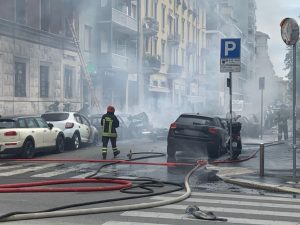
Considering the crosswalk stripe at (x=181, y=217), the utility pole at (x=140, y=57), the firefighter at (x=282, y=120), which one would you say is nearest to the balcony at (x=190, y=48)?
the utility pole at (x=140, y=57)

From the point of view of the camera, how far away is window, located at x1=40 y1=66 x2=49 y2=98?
25.0 m

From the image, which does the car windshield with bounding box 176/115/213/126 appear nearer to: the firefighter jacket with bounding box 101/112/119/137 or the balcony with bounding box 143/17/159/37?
the firefighter jacket with bounding box 101/112/119/137

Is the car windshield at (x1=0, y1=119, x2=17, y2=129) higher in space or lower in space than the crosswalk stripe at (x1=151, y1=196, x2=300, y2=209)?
higher

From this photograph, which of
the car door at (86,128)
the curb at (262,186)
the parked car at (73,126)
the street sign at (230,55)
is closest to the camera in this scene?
the curb at (262,186)

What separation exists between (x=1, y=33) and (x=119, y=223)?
17.3m

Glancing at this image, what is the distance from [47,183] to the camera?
8469 mm

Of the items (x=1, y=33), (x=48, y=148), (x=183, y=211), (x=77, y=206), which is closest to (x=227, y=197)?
(x=183, y=211)

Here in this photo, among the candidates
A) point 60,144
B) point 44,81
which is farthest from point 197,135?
point 44,81

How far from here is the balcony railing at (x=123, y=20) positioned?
30.6 meters

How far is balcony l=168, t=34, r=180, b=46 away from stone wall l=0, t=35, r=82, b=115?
1678 cm

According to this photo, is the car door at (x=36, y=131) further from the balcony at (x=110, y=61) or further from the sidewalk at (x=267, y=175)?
the balcony at (x=110, y=61)

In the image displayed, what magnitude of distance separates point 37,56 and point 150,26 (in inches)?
589

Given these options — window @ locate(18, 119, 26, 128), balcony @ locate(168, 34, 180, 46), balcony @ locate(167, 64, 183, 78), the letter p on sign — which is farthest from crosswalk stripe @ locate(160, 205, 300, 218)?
balcony @ locate(168, 34, 180, 46)

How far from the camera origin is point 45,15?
24.7 metres
